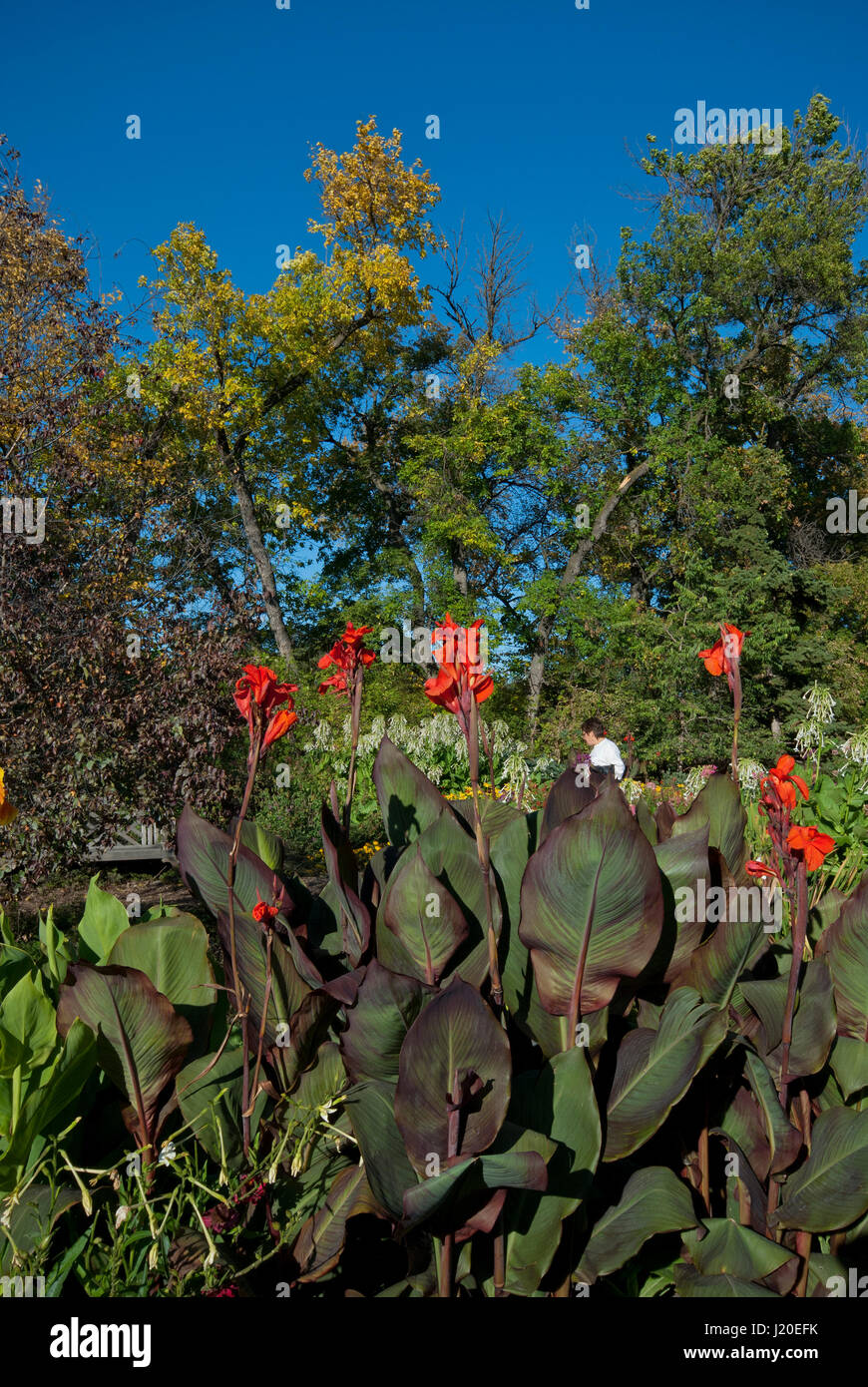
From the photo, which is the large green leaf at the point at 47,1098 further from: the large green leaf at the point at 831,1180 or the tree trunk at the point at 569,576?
the tree trunk at the point at 569,576

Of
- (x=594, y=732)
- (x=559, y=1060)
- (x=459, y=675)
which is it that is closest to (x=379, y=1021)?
(x=559, y=1060)

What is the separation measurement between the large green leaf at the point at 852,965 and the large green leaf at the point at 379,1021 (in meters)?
0.75

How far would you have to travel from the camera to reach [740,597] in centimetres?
1593

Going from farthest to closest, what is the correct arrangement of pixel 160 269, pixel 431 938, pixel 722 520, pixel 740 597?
pixel 722 520 < pixel 160 269 < pixel 740 597 < pixel 431 938

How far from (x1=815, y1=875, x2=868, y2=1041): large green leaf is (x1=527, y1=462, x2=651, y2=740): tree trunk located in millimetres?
19179

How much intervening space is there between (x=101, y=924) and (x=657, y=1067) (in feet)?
3.55

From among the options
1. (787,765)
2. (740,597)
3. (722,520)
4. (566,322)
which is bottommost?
(787,765)

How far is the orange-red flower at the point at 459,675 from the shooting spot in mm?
1406

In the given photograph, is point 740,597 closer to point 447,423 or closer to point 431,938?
point 447,423

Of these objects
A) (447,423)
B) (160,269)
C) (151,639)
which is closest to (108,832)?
(151,639)

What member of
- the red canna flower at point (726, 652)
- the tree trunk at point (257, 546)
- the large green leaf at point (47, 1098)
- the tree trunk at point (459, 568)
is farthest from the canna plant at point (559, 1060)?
the tree trunk at point (459, 568)

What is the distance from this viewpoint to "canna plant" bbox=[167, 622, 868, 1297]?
46.9 inches

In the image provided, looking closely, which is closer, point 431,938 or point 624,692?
point 431,938
